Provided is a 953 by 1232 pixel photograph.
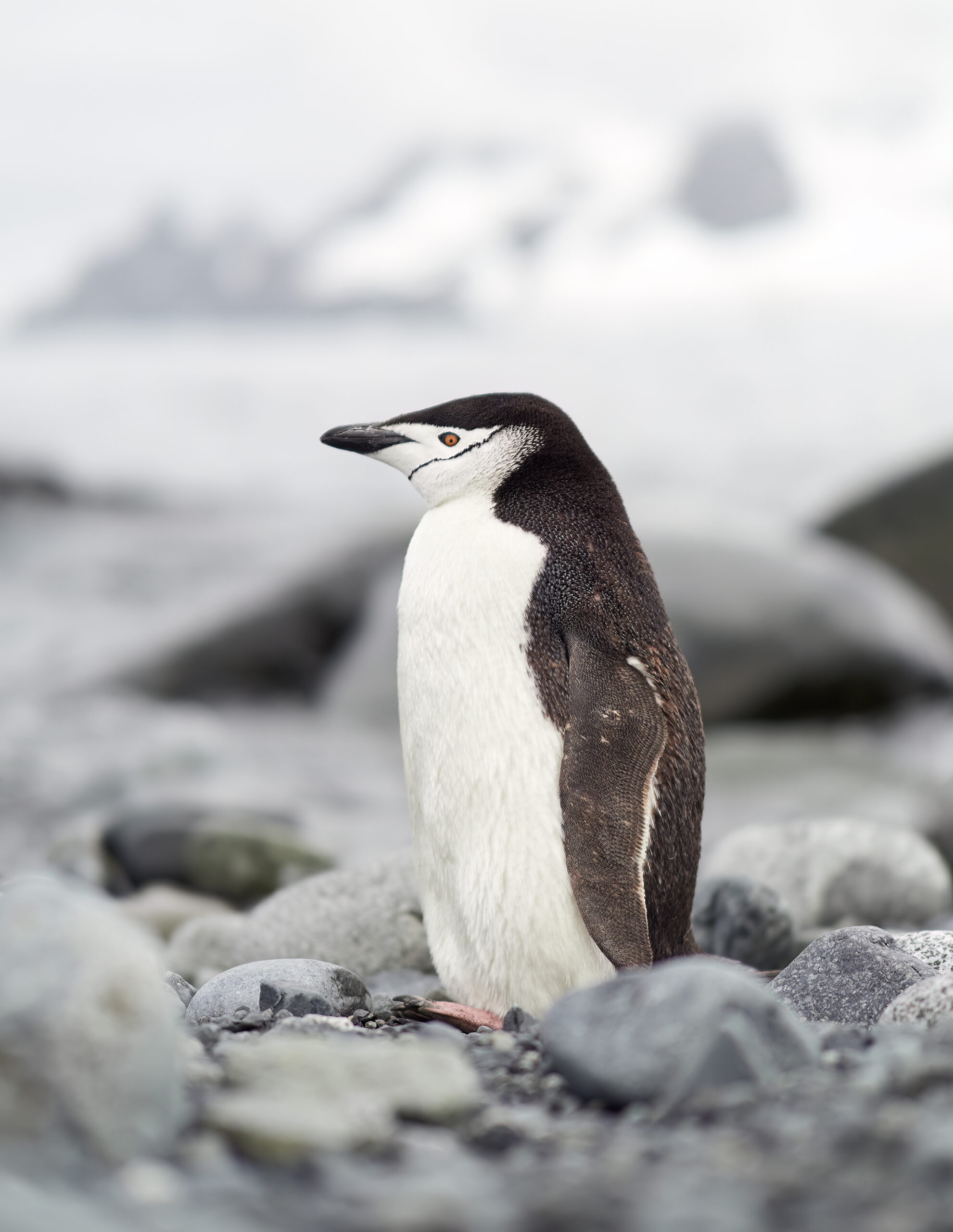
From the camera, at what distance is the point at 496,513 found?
276 centimetres

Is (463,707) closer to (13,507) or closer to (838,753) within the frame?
(838,753)

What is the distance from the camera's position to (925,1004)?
198 cm

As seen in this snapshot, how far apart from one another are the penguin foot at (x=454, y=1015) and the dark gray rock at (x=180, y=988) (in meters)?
0.52

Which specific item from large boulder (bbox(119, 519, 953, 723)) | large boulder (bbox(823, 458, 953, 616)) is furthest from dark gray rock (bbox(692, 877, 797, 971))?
large boulder (bbox(823, 458, 953, 616))

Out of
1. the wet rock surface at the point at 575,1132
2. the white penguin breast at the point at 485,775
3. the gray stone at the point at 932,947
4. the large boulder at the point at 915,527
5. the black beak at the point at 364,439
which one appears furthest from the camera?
the large boulder at the point at 915,527

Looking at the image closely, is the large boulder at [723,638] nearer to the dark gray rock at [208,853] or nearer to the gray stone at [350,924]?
the dark gray rock at [208,853]

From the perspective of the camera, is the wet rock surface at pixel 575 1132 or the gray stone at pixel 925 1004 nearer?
the wet rock surface at pixel 575 1132

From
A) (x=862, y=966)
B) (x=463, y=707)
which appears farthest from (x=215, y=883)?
(x=862, y=966)

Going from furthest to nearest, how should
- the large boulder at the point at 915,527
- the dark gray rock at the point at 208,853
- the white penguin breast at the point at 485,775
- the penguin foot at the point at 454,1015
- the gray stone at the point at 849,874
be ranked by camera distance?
the large boulder at the point at 915,527 → the dark gray rock at the point at 208,853 → the gray stone at the point at 849,874 → the white penguin breast at the point at 485,775 → the penguin foot at the point at 454,1015

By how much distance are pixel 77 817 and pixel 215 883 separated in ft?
7.42

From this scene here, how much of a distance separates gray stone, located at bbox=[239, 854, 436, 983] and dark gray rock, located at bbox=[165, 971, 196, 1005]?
23.2 inches

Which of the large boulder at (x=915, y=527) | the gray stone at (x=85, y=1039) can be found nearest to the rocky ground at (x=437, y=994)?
the gray stone at (x=85, y=1039)

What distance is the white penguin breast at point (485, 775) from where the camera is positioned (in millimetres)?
2521

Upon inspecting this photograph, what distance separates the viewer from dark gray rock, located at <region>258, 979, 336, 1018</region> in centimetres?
233
